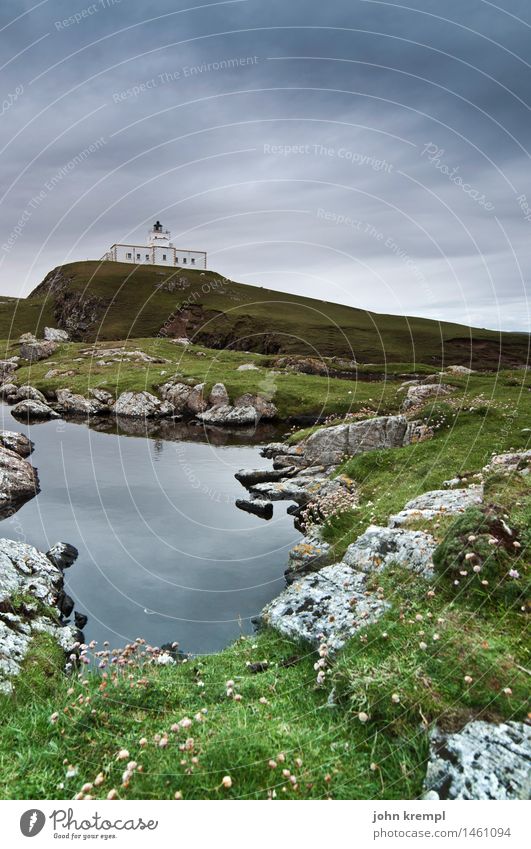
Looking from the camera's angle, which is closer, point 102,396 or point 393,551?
point 393,551

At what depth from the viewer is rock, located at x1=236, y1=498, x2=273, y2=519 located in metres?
28.5

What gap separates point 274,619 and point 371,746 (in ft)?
16.0

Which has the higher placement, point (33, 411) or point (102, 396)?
point (102, 396)

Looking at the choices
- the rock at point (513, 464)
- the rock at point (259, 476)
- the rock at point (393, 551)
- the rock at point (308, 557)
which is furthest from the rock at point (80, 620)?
the rock at point (259, 476)

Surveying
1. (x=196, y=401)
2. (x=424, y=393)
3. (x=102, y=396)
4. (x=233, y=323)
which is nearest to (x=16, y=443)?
(x=196, y=401)

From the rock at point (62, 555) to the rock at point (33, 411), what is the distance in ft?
156

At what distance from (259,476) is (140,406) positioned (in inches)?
1398

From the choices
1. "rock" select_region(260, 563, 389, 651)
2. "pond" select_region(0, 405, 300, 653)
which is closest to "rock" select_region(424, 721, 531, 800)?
"rock" select_region(260, 563, 389, 651)

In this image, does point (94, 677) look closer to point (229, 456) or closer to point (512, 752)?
point (512, 752)

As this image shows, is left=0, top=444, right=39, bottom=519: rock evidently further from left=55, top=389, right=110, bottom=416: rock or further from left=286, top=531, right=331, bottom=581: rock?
left=55, top=389, right=110, bottom=416: rock

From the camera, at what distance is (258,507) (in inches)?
1145

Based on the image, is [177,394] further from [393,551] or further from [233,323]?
[233,323]

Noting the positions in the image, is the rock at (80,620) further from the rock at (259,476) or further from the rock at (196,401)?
the rock at (196,401)
